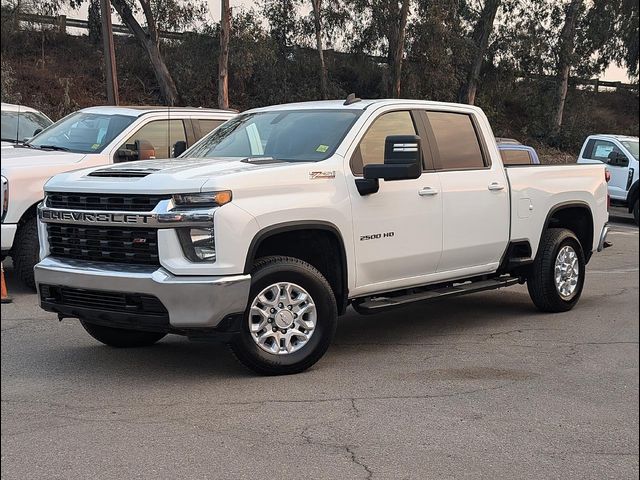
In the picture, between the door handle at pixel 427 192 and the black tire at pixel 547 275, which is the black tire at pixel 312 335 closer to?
the door handle at pixel 427 192

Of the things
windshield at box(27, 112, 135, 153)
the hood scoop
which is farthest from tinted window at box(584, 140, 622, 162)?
the hood scoop

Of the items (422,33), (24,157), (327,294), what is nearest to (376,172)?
(327,294)

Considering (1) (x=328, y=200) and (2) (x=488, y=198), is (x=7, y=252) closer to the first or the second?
(1) (x=328, y=200)

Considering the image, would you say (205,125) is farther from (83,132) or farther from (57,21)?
(57,21)

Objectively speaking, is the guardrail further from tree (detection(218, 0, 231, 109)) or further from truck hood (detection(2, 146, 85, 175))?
tree (detection(218, 0, 231, 109))

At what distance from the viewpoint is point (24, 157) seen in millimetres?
8484

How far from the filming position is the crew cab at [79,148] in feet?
27.3

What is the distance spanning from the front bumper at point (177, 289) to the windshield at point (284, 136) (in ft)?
4.59

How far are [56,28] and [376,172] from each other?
3.56 m

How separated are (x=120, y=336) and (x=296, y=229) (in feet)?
5.61

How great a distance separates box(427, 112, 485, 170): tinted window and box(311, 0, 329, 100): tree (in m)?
20.2

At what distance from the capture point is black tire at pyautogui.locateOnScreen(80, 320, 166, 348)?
6266 mm

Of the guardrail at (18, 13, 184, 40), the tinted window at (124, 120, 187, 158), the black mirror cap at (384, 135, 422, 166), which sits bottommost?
the tinted window at (124, 120, 187, 158)

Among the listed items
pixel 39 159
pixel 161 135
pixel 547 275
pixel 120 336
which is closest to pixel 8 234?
pixel 39 159
